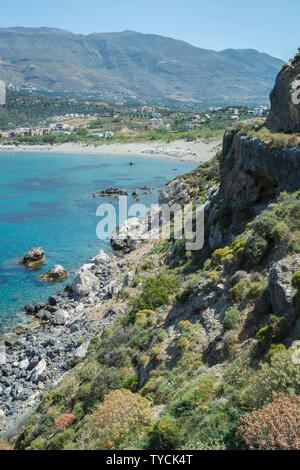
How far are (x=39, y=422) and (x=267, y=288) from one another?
11010mm

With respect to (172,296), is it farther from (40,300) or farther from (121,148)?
(121,148)

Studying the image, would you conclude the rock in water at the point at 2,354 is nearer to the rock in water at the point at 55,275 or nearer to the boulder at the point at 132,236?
the rock in water at the point at 55,275

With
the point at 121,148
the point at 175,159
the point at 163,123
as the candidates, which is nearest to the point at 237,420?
the point at 175,159

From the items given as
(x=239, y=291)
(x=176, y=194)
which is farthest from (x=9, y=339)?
(x=176, y=194)

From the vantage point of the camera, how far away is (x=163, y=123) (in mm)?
197750

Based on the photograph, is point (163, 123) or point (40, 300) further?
point (163, 123)

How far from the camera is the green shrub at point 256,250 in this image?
1451 centimetres

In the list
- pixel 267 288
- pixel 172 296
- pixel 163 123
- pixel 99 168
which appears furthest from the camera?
pixel 163 123

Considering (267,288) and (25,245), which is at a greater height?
(267,288)

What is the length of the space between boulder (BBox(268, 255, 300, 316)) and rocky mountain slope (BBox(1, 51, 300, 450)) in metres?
0.04

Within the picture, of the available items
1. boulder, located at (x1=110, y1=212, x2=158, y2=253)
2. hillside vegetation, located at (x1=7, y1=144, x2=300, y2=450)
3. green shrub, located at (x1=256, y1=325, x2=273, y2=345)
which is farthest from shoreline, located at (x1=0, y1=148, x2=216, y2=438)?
green shrub, located at (x1=256, y1=325, x2=273, y2=345)

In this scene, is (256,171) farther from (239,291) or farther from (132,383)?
(132,383)

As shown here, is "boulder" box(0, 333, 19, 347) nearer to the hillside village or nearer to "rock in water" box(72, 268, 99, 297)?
"rock in water" box(72, 268, 99, 297)
